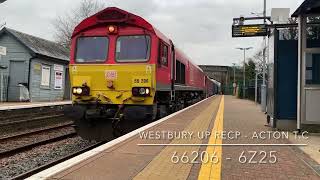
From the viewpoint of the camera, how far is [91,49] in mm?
12430

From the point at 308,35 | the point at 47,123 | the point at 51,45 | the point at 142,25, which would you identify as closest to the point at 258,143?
the point at 308,35

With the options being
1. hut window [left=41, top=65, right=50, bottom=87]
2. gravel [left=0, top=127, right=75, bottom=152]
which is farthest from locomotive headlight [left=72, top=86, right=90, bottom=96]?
hut window [left=41, top=65, right=50, bottom=87]

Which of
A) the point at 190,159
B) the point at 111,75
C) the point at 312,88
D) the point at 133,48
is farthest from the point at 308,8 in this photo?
the point at 190,159

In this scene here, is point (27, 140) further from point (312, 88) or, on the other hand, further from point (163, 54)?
point (312, 88)

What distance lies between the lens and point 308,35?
36.9 feet

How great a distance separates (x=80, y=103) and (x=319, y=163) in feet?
22.0

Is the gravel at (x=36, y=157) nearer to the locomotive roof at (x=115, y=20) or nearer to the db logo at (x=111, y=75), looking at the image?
the db logo at (x=111, y=75)

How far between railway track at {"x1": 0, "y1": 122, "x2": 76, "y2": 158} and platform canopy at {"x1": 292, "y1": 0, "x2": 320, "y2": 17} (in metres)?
7.89

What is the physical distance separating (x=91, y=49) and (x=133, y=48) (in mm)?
1245

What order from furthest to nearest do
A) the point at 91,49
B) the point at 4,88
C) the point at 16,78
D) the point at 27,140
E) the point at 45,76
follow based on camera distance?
the point at 45,76
the point at 16,78
the point at 4,88
the point at 27,140
the point at 91,49

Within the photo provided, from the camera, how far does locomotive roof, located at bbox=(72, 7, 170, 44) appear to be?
11914 millimetres

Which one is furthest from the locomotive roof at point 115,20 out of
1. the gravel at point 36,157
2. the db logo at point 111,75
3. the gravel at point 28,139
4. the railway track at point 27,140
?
the gravel at point 28,139

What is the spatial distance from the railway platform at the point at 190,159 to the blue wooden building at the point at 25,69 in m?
20.1

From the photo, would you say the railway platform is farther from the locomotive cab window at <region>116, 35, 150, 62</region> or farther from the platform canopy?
the platform canopy
